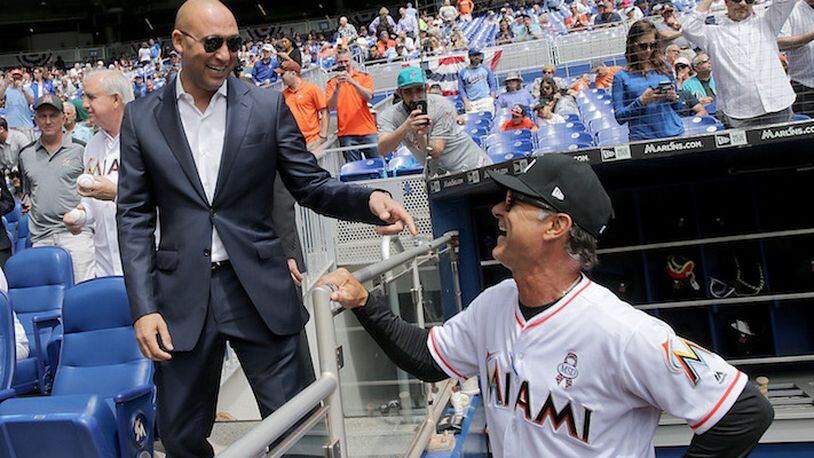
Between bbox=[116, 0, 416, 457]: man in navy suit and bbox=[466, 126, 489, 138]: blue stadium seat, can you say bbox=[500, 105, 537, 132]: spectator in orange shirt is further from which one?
bbox=[116, 0, 416, 457]: man in navy suit

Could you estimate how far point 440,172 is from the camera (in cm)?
571

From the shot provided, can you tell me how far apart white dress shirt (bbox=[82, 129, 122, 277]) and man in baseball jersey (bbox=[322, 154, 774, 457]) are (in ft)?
7.84

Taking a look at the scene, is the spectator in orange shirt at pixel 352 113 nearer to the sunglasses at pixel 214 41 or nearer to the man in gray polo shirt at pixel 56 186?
the man in gray polo shirt at pixel 56 186

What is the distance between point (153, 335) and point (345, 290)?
1.84 ft

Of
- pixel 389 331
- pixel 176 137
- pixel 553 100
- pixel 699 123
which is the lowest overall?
pixel 389 331

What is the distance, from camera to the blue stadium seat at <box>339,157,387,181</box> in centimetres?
894

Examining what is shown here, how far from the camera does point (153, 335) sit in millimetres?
2318

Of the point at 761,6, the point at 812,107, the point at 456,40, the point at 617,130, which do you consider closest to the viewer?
the point at 761,6

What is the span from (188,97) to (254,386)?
92 cm

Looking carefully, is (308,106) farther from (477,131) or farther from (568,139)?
(568,139)

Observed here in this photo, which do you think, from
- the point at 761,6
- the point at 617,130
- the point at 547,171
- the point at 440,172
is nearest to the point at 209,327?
the point at 547,171

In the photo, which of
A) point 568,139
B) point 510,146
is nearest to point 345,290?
point 568,139

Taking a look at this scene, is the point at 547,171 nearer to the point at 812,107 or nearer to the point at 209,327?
the point at 209,327

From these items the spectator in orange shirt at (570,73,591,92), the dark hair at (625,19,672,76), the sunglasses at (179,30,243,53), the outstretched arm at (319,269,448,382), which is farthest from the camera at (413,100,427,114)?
the spectator in orange shirt at (570,73,591,92)
